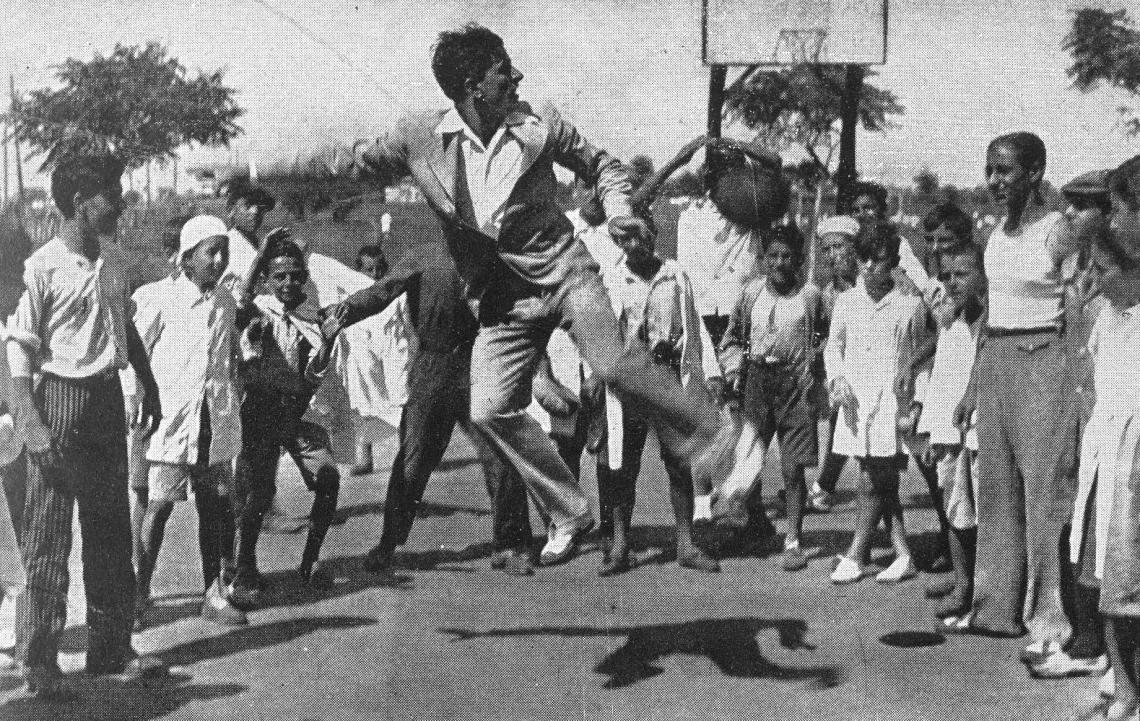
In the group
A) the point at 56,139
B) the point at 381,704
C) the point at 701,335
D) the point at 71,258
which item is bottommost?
the point at 381,704

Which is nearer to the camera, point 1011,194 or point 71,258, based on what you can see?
point 71,258

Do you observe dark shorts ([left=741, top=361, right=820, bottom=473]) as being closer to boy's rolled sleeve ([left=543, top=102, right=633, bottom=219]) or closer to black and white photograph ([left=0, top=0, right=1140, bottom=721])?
black and white photograph ([left=0, top=0, right=1140, bottom=721])

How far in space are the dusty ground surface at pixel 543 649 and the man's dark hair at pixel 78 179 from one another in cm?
177

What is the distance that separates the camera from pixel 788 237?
6.85 m

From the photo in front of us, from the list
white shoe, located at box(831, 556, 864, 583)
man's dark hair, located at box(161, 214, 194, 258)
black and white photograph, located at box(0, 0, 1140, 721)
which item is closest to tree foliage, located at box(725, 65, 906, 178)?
black and white photograph, located at box(0, 0, 1140, 721)

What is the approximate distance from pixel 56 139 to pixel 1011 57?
4.14m

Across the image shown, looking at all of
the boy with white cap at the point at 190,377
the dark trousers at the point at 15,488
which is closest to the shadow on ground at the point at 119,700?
the boy with white cap at the point at 190,377

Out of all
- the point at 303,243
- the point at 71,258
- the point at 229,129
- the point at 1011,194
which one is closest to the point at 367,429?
the point at 303,243

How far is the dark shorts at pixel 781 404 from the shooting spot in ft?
22.8

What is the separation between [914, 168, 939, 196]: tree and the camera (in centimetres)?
643

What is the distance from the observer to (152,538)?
19.5 feet

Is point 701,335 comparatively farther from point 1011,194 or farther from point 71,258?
point 71,258

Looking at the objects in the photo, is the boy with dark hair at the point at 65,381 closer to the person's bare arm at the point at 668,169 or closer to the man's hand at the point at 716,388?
the person's bare arm at the point at 668,169

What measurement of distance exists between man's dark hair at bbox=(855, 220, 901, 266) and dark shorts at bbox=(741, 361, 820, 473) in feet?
2.44
